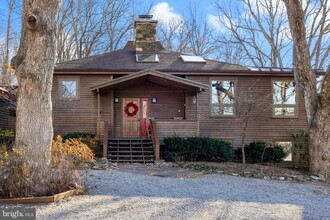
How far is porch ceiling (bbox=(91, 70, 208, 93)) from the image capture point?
12094 mm

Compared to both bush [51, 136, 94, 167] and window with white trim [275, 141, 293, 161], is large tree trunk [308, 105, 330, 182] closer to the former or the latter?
window with white trim [275, 141, 293, 161]

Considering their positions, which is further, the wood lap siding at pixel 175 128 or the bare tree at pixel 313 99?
the wood lap siding at pixel 175 128

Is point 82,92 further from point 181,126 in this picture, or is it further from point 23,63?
point 23,63

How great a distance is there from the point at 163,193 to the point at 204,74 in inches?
334

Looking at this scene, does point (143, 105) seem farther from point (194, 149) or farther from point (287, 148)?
point (287, 148)

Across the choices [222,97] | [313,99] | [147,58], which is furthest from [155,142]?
[313,99]

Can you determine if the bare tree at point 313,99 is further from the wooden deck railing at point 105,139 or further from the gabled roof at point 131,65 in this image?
the wooden deck railing at point 105,139

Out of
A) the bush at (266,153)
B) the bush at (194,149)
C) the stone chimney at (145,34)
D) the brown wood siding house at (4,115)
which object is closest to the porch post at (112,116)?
the bush at (194,149)

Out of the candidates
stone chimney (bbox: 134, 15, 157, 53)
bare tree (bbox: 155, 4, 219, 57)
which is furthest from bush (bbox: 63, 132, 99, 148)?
bare tree (bbox: 155, 4, 219, 57)

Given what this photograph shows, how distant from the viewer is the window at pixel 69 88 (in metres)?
13.5

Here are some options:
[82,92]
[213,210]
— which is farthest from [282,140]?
[213,210]

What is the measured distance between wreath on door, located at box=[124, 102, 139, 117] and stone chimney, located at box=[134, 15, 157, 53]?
351 centimetres

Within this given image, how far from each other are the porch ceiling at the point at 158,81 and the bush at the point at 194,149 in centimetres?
206

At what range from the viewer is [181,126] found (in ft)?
40.8
